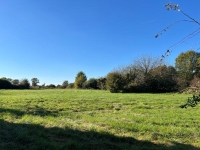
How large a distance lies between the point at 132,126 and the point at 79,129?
1.90 metres

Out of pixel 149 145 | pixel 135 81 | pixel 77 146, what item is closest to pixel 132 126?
pixel 149 145

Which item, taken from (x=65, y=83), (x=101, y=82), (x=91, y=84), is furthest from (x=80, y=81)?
(x=101, y=82)

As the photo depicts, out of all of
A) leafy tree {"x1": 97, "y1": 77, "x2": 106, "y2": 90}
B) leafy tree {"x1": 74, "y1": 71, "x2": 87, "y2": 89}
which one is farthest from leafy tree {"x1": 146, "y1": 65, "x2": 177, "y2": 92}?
leafy tree {"x1": 74, "y1": 71, "x2": 87, "y2": 89}

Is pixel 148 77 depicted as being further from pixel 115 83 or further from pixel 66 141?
pixel 66 141

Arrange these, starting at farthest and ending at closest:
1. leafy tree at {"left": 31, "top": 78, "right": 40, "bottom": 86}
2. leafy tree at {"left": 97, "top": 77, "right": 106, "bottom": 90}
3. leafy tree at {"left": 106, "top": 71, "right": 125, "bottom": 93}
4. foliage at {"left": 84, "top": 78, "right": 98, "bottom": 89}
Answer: leafy tree at {"left": 31, "top": 78, "right": 40, "bottom": 86} < foliage at {"left": 84, "top": 78, "right": 98, "bottom": 89} < leafy tree at {"left": 97, "top": 77, "right": 106, "bottom": 90} < leafy tree at {"left": 106, "top": 71, "right": 125, "bottom": 93}

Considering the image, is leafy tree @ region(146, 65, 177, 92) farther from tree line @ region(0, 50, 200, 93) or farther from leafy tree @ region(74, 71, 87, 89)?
leafy tree @ region(74, 71, 87, 89)

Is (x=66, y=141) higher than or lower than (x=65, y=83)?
lower

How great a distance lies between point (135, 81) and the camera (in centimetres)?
3388

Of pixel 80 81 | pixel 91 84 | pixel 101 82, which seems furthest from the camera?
pixel 80 81

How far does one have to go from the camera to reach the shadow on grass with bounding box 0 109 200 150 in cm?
416

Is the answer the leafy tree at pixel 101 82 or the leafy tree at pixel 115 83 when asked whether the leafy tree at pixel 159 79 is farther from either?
the leafy tree at pixel 101 82

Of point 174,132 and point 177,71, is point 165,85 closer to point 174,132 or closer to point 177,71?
point 177,71

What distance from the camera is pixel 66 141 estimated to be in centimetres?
465

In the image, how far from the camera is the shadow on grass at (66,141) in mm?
4164
